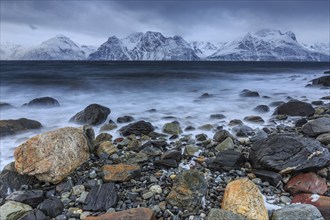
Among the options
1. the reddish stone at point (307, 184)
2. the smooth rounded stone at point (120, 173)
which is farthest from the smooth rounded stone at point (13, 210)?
the reddish stone at point (307, 184)

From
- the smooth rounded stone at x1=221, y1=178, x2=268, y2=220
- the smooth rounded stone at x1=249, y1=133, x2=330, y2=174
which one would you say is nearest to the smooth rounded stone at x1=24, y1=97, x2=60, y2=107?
the smooth rounded stone at x1=249, y1=133, x2=330, y2=174

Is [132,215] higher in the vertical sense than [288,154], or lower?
lower

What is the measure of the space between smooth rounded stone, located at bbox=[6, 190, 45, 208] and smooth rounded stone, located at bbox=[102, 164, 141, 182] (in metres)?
1.08

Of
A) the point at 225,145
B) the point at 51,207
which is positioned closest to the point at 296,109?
the point at 225,145

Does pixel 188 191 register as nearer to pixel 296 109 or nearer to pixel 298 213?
pixel 298 213

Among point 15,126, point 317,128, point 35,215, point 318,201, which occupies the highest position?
point 317,128

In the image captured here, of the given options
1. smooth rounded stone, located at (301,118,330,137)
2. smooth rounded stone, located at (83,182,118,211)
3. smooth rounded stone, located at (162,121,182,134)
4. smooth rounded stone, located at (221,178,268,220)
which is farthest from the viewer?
smooth rounded stone, located at (162,121,182,134)

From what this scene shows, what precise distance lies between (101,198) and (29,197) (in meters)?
1.14

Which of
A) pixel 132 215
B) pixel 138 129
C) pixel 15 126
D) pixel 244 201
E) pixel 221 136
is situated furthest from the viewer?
pixel 15 126

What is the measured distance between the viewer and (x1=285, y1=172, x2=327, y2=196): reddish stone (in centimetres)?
434

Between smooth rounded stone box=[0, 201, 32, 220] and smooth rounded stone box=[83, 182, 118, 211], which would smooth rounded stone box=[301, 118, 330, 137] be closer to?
smooth rounded stone box=[83, 182, 118, 211]

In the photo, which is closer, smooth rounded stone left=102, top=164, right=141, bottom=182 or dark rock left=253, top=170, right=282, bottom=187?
dark rock left=253, top=170, right=282, bottom=187

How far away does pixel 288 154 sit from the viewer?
4.97 m

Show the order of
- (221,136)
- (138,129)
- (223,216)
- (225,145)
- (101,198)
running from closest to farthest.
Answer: (223,216) → (101,198) → (225,145) → (221,136) → (138,129)
